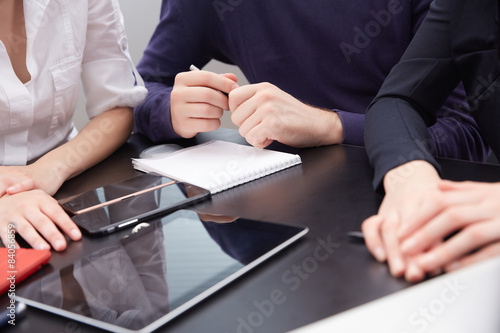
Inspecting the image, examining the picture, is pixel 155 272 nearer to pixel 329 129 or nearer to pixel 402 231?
Result: pixel 402 231

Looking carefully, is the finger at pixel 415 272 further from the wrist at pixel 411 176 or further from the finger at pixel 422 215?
the wrist at pixel 411 176

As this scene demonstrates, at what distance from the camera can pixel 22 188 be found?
30.2 inches

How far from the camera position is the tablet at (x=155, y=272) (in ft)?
1.48

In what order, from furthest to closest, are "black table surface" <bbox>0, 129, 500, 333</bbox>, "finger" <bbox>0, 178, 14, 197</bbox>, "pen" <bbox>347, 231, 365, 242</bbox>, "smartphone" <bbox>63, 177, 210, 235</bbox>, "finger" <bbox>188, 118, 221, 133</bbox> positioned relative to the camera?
"finger" <bbox>188, 118, 221, 133</bbox> → "finger" <bbox>0, 178, 14, 197</bbox> → "smartphone" <bbox>63, 177, 210, 235</bbox> → "pen" <bbox>347, 231, 365, 242</bbox> → "black table surface" <bbox>0, 129, 500, 333</bbox>

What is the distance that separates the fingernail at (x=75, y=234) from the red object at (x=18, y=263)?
0.05m

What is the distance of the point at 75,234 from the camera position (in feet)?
2.08

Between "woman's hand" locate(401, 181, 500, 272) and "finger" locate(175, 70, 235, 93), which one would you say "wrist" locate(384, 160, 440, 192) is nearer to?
"woman's hand" locate(401, 181, 500, 272)

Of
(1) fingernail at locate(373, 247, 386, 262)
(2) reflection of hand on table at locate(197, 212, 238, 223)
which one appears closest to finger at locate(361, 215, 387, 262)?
(1) fingernail at locate(373, 247, 386, 262)

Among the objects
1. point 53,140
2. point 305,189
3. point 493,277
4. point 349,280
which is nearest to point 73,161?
point 53,140

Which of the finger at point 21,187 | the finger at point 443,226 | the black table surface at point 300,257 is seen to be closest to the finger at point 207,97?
the black table surface at point 300,257

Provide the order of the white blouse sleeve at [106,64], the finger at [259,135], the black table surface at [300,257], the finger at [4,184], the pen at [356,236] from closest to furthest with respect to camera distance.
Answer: the black table surface at [300,257]
the pen at [356,236]
the finger at [4,184]
the finger at [259,135]
the white blouse sleeve at [106,64]

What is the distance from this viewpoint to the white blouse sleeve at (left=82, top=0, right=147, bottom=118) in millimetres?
1137

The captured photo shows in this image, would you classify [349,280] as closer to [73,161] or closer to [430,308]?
[430,308]

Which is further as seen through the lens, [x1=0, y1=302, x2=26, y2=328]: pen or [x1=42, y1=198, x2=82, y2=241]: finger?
[x1=42, y1=198, x2=82, y2=241]: finger
